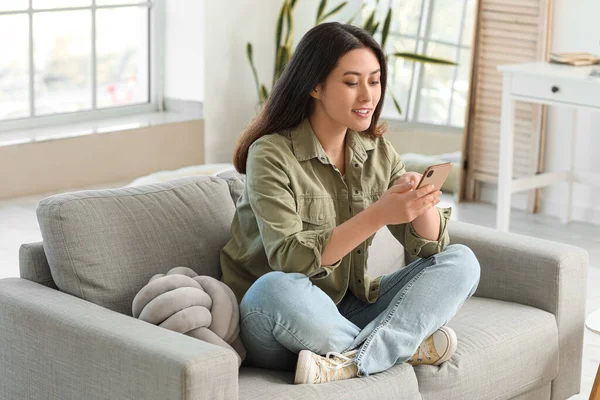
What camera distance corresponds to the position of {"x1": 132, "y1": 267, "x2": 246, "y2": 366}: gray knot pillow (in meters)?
2.16

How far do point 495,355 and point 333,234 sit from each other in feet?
1.67

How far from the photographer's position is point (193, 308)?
2.17 meters

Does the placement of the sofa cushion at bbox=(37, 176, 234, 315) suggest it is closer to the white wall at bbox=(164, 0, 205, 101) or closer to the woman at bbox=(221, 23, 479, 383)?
the woman at bbox=(221, 23, 479, 383)

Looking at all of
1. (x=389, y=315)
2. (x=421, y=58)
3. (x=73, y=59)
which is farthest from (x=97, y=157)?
(x=389, y=315)

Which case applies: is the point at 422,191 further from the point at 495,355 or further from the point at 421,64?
the point at 421,64

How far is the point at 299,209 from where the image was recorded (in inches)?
93.4

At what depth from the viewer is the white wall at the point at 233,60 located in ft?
19.5

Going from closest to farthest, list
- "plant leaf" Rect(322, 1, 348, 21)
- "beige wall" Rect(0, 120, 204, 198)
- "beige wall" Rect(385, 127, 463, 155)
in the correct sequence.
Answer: "beige wall" Rect(0, 120, 204, 198)
"plant leaf" Rect(322, 1, 348, 21)
"beige wall" Rect(385, 127, 463, 155)

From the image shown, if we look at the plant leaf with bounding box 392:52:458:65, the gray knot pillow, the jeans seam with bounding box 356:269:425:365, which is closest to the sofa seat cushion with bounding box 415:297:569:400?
the jeans seam with bounding box 356:269:425:365

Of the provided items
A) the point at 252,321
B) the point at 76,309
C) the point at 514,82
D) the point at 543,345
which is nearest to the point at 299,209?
the point at 252,321

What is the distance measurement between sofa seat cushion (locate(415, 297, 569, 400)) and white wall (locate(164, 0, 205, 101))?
3.47 m

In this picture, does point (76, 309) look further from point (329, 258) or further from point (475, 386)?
point (475, 386)

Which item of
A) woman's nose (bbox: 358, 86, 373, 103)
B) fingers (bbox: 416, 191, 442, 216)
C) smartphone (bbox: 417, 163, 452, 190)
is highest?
woman's nose (bbox: 358, 86, 373, 103)

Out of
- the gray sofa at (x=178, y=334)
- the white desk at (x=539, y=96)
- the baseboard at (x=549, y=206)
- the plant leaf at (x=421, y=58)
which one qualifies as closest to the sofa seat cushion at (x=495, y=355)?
the gray sofa at (x=178, y=334)
